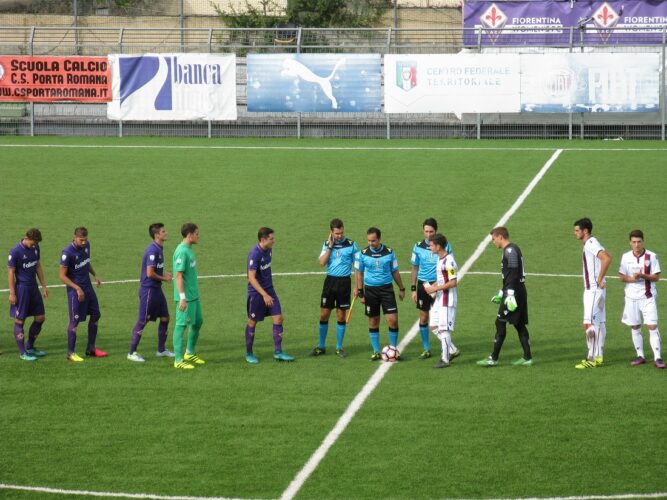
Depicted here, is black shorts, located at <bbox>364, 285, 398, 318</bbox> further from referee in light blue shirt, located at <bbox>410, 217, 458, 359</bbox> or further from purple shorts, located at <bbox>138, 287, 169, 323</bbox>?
purple shorts, located at <bbox>138, 287, 169, 323</bbox>

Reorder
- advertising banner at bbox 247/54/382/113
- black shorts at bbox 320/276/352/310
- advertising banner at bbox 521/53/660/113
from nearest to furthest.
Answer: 1. black shorts at bbox 320/276/352/310
2. advertising banner at bbox 521/53/660/113
3. advertising banner at bbox 247/54/382/113

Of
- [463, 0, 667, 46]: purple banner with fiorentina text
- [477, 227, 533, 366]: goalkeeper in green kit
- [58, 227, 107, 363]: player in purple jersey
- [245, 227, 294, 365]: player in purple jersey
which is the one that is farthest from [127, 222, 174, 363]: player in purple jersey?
[463, 0, 667, 46]: purple banner with fiorentina text

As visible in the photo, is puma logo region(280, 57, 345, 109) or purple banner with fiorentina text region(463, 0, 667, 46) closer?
puma logo region(280, 57, 345, 109)

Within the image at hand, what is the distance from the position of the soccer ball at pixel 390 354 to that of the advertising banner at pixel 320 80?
929 inches

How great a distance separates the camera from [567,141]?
132ft

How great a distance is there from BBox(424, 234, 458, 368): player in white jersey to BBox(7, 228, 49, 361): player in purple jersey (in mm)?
6082

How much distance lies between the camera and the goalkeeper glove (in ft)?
54.6

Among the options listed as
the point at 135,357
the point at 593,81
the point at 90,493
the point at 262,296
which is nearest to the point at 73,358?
the point at 135,357

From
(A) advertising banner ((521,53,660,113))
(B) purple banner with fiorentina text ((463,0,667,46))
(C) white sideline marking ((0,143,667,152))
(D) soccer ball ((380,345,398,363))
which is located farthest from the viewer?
(B) purple banner with fiorentina text ((463,0,667,46))

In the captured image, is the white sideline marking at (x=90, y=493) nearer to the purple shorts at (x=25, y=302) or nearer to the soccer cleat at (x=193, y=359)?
the soccer cleat at (x=193, y=359)

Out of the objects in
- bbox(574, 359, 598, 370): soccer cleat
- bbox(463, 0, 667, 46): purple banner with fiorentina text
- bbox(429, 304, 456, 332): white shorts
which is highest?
bbox(463, 0, 667, 46): purple banner with fiorentina text

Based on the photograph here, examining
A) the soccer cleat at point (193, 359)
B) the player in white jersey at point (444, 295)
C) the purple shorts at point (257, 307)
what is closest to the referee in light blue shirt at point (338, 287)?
the purple shorts at point (257, 307)

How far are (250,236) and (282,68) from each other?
13.8 meters

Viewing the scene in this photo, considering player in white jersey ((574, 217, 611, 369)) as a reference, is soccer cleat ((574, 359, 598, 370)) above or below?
below
